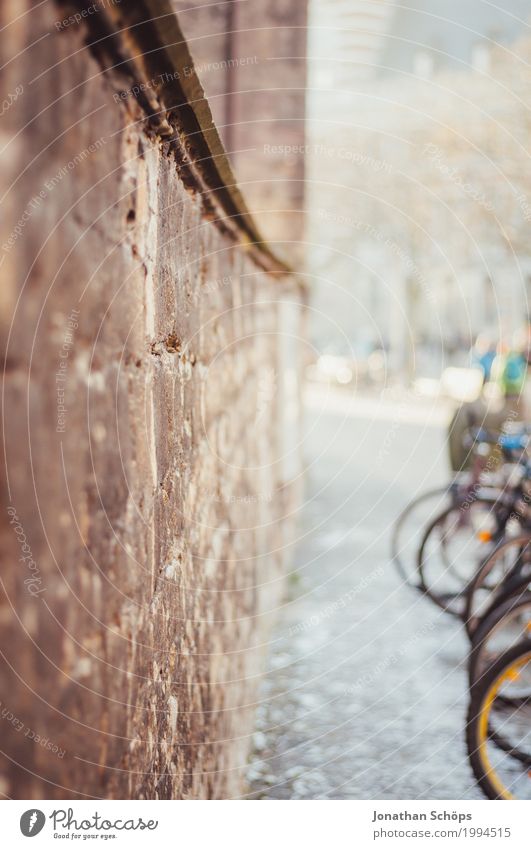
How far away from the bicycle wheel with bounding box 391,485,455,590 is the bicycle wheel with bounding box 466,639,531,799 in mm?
1866

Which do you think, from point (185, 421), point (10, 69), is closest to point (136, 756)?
point (185, 421)

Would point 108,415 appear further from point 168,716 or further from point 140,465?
point 168,716

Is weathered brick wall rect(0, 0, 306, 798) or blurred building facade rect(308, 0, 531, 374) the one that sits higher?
blurred building facade rect(308, 0, 531, 374)

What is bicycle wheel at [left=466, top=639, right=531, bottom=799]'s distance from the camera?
2770mm

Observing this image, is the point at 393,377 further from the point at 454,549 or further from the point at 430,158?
the point at 454,549

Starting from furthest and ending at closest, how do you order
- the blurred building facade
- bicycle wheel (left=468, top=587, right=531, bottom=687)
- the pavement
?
the blurred building facade, the pavement, bicycle wheel (left=468, top=587, right=531, bottom=687)

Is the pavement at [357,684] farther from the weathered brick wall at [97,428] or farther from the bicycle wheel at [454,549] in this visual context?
the weathered brick wall at [97,428]

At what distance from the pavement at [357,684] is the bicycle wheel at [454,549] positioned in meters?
0.13

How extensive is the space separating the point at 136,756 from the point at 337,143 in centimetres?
2129

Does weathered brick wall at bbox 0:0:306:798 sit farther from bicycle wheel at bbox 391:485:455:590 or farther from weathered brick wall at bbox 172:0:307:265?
weathered brick wall at bbox 172:0:307:265

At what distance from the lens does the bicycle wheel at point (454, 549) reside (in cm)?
487

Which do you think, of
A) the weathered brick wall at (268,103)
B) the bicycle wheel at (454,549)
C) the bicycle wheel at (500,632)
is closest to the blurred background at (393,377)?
the bicycle wheel at (454,549)

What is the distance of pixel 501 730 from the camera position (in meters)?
3.50

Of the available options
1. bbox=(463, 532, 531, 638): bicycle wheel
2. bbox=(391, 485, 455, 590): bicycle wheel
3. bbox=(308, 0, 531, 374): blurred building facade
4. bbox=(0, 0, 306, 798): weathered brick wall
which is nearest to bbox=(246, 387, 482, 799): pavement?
bbox=(391, 485, 455, 590): bicycle wheel
